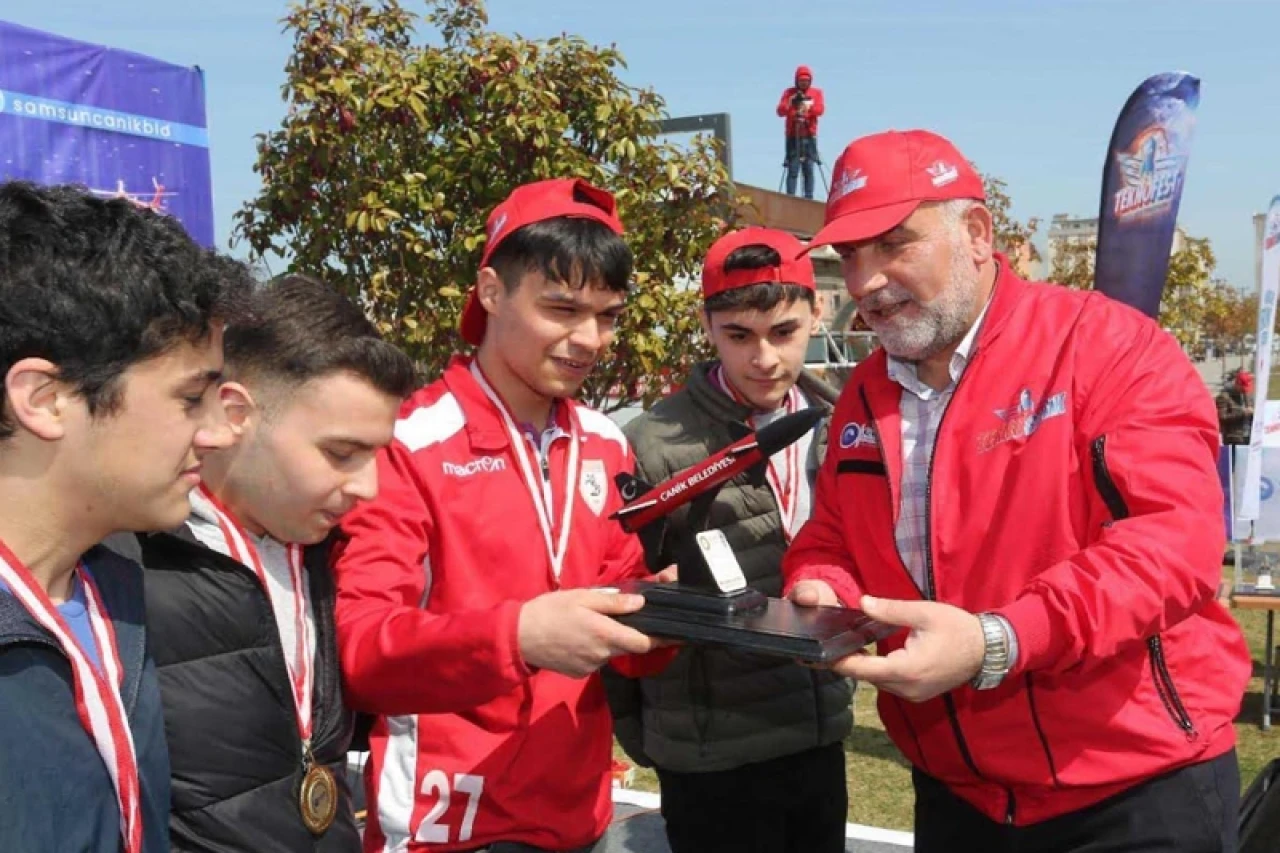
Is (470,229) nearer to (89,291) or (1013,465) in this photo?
(1013,465)

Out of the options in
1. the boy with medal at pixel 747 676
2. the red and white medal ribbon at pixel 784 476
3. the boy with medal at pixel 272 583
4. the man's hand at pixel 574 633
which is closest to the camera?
the boy with medal at pixel 272 583

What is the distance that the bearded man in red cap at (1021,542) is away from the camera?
2.11 m

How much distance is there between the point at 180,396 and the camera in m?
1.59

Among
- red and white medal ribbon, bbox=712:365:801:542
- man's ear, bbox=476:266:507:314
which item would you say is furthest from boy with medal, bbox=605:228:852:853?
man's ear, bbox=476:266:507:314

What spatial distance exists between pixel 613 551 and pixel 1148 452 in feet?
3.82

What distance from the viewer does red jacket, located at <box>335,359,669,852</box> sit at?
2.06 m

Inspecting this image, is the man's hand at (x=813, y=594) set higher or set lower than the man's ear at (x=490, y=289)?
lower

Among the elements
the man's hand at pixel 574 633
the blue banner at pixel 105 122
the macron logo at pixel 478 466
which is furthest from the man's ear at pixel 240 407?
the blue banner at pixel 105 122

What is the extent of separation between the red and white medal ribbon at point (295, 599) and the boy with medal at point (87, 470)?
0.29m

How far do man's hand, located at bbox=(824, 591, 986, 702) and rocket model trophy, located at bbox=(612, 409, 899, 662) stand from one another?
0.05m

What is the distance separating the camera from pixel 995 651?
2104 millimetres

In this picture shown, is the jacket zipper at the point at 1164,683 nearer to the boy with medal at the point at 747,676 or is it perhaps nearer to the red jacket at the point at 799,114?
the boy with medal at the point at 747,676

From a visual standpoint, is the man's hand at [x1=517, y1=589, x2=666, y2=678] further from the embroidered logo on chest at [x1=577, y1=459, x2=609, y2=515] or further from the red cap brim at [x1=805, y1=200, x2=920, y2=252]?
the red cap brim at [x1=805, y1=200, x2=920, y2=252]

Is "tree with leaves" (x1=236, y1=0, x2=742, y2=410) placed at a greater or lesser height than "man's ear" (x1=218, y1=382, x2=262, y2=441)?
greater
